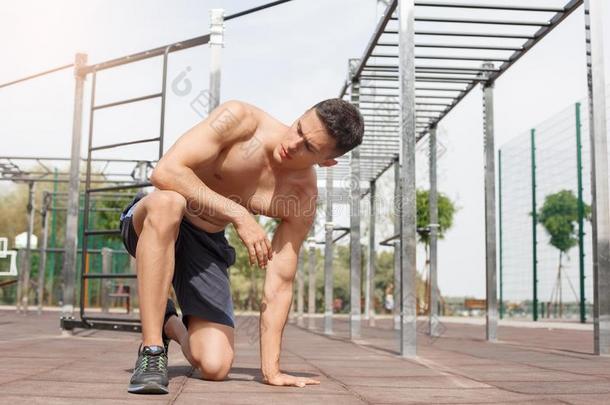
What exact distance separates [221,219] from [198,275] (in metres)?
0.41

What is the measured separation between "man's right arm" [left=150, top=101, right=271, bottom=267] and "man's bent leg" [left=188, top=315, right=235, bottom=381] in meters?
0.58

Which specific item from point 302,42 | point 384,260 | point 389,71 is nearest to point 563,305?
point 389,71

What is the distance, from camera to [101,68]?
18.7ft

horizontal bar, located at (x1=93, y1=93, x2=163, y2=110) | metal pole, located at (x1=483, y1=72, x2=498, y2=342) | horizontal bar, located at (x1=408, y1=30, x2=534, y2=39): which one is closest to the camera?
horizontal bar, located at (x1=93, y1=93, x2=163, y2=110)

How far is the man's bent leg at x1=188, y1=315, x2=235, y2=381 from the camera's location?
2.65 m

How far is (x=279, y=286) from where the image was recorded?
273 cm

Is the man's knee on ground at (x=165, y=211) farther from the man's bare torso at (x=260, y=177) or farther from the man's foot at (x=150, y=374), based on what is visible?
the man's foot at (x=150, y=374)

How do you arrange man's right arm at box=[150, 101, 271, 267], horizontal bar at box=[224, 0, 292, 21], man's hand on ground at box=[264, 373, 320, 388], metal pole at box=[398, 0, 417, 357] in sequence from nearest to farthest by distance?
man's right arm at box=[150, 101, 271, 267] → man's hand on ground at box=[264, 373, 320, 388] → metal pole at box=[398, 0, 417, 357] → horizontal bar at box=[224, 0, 292, 21]

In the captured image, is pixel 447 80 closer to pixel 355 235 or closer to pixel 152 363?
pixel 355 235

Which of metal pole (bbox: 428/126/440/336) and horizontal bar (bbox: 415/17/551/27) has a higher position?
horizontal bar (bbox: 415/17/551/27)

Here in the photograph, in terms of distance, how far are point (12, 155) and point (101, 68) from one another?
604cm

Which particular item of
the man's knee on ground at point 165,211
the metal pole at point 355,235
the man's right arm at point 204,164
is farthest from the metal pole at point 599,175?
the man's knee on ground at point 165,211

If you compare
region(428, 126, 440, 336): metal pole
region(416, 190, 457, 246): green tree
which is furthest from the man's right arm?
region(416, 190, 457, 246): green tree

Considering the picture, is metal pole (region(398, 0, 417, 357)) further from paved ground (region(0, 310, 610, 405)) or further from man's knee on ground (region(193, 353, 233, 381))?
man's knee on ground (region(193, 353, 233, 381))
